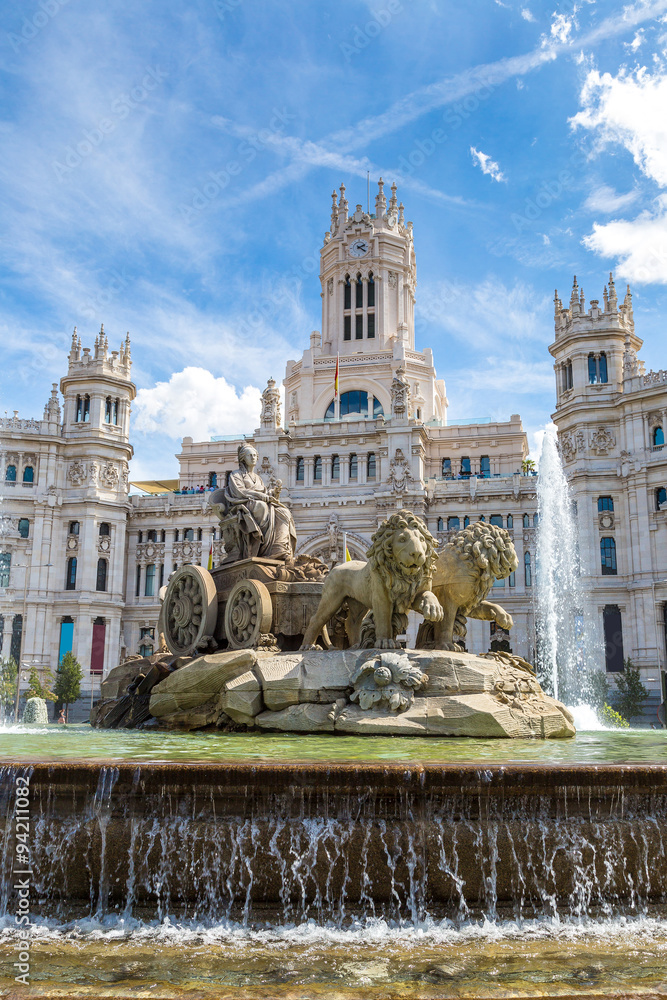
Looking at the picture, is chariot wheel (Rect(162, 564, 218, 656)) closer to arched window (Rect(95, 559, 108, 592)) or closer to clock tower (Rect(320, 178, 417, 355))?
arched window (Rect(95, 559, 108, 592))

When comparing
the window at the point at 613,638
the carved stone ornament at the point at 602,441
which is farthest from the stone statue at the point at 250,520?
the carved stone ornament at the point at 602,441

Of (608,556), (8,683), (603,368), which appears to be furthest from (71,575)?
(603,368)

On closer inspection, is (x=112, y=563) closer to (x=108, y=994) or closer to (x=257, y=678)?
(x=257, y=678)

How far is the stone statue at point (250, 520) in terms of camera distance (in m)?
15.4

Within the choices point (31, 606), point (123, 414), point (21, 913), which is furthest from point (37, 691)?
point (21, 913)

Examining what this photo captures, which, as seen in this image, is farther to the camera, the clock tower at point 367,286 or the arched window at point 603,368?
the clock tower at point 367,286

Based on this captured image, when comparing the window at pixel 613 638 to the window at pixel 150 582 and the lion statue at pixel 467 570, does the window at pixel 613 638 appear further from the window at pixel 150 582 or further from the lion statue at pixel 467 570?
the lion statue at pixel 467 570

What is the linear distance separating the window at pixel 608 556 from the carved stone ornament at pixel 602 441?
5.96 m

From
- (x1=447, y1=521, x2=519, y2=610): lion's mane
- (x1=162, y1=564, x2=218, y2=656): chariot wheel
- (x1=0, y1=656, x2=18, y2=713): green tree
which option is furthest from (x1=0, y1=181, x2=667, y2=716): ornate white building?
(x1=447, y1=521, x2=519, y2=610): lion's mane

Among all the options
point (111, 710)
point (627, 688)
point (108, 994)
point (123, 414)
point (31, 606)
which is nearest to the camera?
point (108, 994)

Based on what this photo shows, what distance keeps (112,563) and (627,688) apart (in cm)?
3766

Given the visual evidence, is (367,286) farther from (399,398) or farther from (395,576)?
(395,576)

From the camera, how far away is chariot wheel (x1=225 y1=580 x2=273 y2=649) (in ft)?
45.8

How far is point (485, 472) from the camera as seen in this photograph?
67312mm
